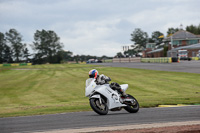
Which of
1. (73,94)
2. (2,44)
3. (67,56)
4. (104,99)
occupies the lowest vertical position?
(73,94)

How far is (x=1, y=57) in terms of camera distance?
497 ft

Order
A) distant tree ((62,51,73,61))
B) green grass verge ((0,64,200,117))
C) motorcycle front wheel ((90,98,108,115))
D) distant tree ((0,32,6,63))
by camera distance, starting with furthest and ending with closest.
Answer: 1. distant tree ((0,32,6,63))
2. distant tree ((62,51,73,61))
3. green grass verge ((0,64,200,117))
4. motorcycle front wheel ((90,98,108,115))

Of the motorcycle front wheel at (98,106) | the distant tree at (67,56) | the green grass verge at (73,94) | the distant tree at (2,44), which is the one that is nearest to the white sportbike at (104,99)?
the motorcycle front wheel at (98,106)

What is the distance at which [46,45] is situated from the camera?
160625 mm

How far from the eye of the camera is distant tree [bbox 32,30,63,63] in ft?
519

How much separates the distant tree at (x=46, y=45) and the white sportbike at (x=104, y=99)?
14370 cm

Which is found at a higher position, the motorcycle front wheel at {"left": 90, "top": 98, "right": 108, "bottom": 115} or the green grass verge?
the motorcycle front wheel at {"left": 90, "top": 98, "right": 108, "bottom": 115}

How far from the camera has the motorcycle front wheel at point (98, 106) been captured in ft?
33.9

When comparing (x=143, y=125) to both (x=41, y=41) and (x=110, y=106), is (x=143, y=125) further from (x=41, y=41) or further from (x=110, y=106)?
(x=41, y=41)

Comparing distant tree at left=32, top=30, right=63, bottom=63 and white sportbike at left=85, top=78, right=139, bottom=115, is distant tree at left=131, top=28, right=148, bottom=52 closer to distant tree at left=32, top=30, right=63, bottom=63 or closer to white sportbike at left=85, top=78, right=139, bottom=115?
distant tree at left=32, top=30, right=63, bottom=63

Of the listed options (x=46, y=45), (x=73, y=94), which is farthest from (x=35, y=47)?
(x=73, y=94)

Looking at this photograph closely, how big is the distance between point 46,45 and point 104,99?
153 m

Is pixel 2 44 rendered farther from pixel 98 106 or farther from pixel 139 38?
pixel 98 106

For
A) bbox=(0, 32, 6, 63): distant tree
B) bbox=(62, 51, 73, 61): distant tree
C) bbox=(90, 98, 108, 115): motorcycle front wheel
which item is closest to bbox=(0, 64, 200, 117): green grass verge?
bbox=(90, 98, 108, 115): motorcycle front wheel
